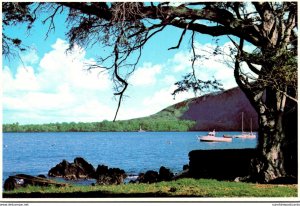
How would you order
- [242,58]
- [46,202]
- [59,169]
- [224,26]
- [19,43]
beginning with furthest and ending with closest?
[59,169]
[224,26]
[19,43]
[242,58]
[46,202]

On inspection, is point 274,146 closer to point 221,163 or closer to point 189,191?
point 221,163

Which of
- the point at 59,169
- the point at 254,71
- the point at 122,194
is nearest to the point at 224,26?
the point at 254,71

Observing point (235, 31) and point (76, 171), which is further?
point (76, 171)

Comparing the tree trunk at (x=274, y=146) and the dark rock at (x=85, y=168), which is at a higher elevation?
the tree trunk at (x=274, y=146)

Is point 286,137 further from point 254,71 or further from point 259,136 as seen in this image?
point 254,71

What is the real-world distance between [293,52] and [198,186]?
170 inches

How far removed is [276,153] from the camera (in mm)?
14289

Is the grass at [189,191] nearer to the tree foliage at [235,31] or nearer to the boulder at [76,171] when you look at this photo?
the tree foliage at [235,31]

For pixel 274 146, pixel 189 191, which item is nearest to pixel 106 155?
pixel 274 146

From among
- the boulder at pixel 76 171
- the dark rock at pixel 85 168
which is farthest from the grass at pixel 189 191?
the boulder at pixel 76 171

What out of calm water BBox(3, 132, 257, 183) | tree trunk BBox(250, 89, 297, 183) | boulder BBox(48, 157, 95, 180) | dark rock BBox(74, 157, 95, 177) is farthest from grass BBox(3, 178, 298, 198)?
calm water BBox(3, 132, 257, 183)

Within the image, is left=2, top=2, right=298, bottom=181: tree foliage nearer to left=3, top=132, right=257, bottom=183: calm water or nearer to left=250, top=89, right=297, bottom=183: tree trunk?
left=250, top=89, right=297, bottom=183: tree trunk

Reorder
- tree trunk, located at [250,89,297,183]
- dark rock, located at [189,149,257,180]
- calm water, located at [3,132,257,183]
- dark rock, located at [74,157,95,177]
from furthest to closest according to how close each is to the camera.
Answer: calm water, located at [3,132,257,183]
dark rock, located at [74,157,95,177]
dark rock, located at [189,149,257,180]
tree trunk, located at [250,89,297,183]

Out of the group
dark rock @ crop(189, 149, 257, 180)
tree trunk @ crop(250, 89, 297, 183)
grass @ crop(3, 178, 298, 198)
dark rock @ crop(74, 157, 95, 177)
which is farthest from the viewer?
dark rock @ crop(74, 157, 95, 177)
